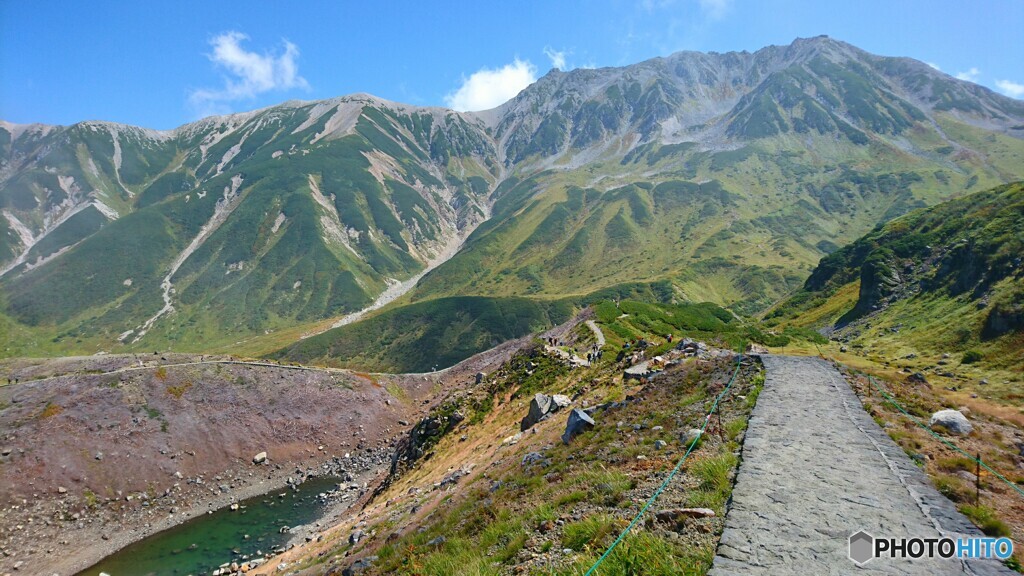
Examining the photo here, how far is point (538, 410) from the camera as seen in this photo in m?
27.6

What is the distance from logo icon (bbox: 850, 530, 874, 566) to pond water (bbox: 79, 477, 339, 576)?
43.8 meters

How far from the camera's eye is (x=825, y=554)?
7293mm

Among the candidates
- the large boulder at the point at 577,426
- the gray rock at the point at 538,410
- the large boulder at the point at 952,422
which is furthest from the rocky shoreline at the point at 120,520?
the large boulder at the point at 952,422

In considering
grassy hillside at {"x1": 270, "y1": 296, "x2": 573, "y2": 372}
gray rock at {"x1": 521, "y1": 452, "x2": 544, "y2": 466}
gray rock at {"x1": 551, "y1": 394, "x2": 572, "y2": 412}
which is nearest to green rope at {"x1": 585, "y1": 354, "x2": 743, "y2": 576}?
gray rock at {"x1": 521, "y1": 452, "x2": 544, "y2": 466}

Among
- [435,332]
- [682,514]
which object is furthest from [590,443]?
[435,332]

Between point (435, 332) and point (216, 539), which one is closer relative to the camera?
point (216, 539)

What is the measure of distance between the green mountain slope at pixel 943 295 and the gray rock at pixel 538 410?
28.0m

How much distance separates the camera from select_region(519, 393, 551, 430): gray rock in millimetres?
27328

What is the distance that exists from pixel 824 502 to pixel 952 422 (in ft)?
29.5

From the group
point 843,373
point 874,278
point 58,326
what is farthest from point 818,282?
point 58,326

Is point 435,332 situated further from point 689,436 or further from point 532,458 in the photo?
point 689,436

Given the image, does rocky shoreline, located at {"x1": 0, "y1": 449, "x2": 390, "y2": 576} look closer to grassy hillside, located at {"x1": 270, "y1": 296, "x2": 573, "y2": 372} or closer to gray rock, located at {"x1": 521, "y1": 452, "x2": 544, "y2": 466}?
Result: gray rock, located at {"x1": 521, "y1": 452, "x2": 544, "y2": 466}

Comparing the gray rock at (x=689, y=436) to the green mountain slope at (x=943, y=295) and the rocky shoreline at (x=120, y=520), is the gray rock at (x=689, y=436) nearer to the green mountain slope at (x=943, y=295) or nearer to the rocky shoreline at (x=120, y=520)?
the green mountain slope at (x=943, y=295)

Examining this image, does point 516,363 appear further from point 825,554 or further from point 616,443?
point 825,554
